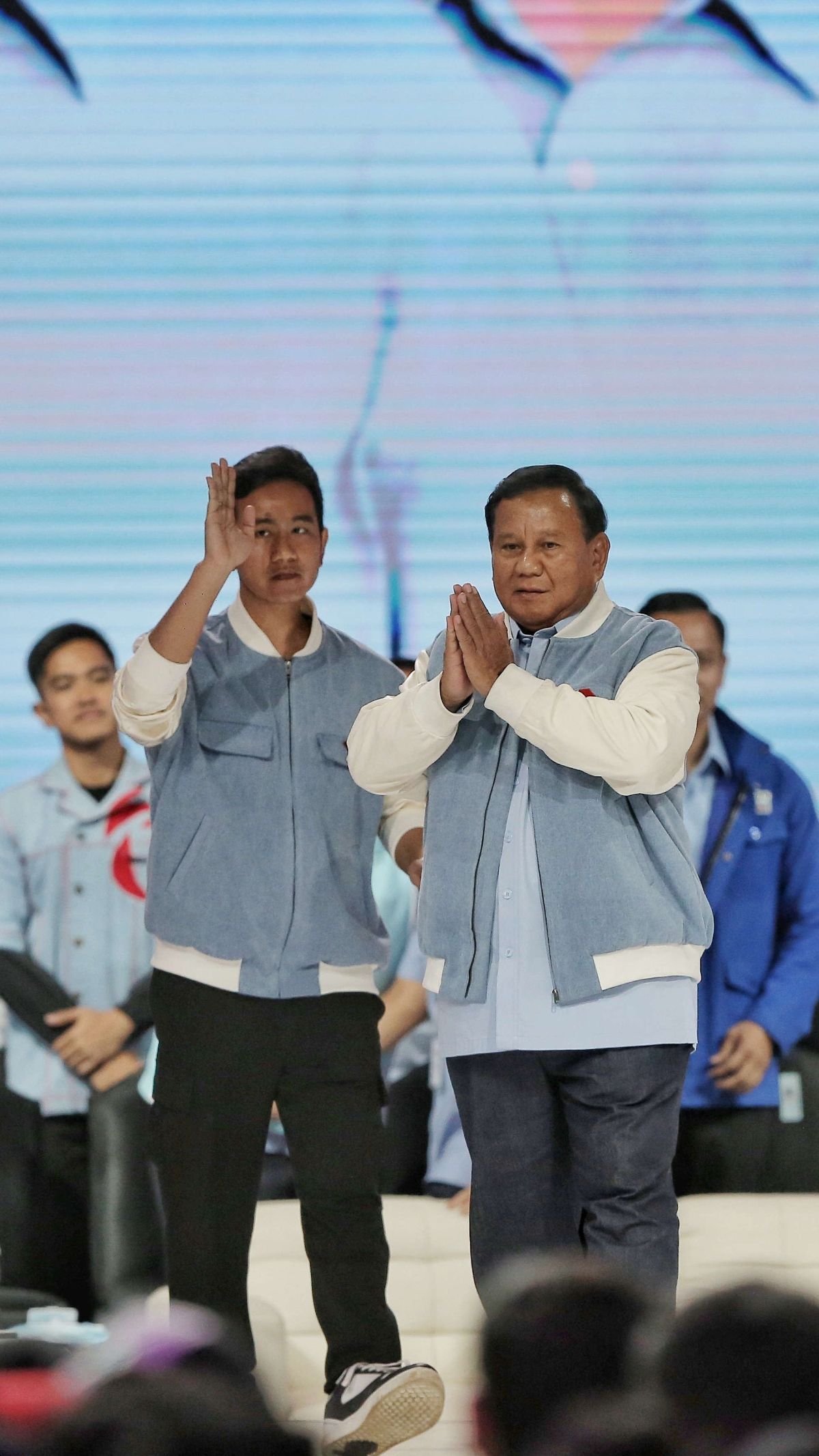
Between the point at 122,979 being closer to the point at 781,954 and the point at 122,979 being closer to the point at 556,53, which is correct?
the point at 781,954

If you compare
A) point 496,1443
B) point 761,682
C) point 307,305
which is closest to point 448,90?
point 307,305

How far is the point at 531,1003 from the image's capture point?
251 cm

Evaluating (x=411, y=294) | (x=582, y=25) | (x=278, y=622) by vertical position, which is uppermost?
(x=582, y=25)

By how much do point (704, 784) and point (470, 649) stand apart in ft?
5.41

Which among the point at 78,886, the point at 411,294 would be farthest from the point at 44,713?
the point at 411,294

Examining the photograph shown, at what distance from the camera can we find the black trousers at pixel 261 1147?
→ 275 cm

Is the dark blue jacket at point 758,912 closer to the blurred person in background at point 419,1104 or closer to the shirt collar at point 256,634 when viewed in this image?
the blurred person in background at point 419,1104

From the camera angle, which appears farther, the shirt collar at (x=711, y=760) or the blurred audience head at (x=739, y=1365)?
the shirt collar at (x=711, y=760)

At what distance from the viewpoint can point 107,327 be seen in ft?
16.3

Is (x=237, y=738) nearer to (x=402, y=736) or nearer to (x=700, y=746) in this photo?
(x=402, y=736)

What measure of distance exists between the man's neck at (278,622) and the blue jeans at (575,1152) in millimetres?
790

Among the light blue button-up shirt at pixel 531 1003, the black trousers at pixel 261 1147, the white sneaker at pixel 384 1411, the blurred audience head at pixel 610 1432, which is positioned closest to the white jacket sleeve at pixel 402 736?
the light blue button-up shirt at pixel 531 1003

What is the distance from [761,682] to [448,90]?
5.96 ft

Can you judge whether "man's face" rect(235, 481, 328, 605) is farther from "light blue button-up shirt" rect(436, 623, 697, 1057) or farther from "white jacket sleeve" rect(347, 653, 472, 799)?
"light blue button-up shirt" rect(436, 623, 697, 1057)
